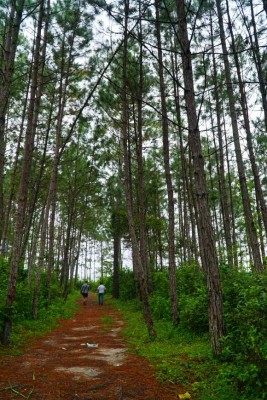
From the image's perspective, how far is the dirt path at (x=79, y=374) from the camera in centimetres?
394

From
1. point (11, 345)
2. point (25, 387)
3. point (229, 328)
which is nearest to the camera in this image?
point (25, 387)

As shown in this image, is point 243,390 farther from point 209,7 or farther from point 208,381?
point 209,7

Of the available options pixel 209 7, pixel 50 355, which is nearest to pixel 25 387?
pixel 50 355

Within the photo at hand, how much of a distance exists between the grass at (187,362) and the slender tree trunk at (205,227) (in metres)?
0.45

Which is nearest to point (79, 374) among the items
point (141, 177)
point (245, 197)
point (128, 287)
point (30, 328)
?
point (30, 328)

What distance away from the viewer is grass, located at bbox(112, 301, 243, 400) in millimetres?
3914

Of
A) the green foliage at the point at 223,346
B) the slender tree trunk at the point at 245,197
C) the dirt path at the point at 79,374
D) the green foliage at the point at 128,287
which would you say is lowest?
the dirt path at the point at 79,374

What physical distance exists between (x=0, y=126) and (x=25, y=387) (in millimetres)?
5257

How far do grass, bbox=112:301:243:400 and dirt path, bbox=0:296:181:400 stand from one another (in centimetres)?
24

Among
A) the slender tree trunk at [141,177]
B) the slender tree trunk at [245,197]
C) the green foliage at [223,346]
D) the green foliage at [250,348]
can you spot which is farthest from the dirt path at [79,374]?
the slender tree trunk at [245,197]

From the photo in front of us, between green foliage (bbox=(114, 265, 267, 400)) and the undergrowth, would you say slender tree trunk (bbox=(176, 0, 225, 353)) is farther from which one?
the undergrowth

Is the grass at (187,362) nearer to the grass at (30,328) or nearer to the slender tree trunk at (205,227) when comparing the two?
the slender tree trunk at (205,227)

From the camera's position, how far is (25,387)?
414 cm

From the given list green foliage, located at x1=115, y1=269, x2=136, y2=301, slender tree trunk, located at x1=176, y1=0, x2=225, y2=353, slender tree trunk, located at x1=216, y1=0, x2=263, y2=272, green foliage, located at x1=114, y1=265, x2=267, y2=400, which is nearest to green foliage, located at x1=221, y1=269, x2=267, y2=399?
green foliage, located at x1=114, y1=265, x2=267, y2=400
